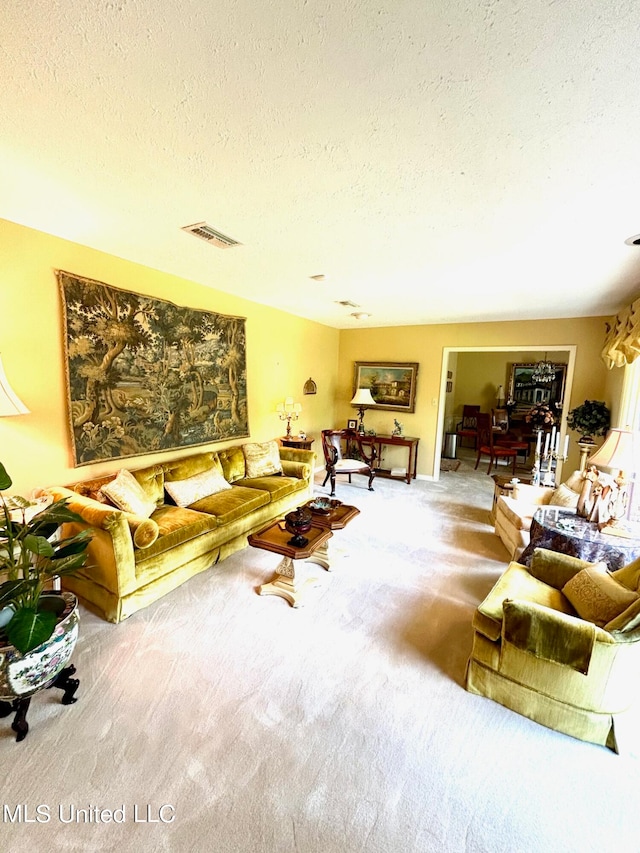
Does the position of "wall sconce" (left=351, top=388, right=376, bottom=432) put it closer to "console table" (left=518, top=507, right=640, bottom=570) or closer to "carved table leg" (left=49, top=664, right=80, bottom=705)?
"console table" (left=518, top=507, right=640, bottom=570)

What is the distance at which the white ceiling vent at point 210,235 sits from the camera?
2357mm

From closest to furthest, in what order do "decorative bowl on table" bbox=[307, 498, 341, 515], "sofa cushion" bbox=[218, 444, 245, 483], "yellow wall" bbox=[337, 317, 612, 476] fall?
"decorative bowl on table" bbox=[307, 498, 341, 515]
"sofa cushion" bbox=[218, 444, 245, 483]
"yellow wall" bbox=[337, 317, 612, 476]

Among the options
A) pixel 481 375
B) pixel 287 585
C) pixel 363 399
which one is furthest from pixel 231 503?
pixel 481 375

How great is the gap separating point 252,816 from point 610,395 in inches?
206

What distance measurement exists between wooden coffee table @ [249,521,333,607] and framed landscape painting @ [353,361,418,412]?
12.2 ft

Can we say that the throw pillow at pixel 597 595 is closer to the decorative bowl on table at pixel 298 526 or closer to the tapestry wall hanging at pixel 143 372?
the decorative bowl on table at pixel 298 526

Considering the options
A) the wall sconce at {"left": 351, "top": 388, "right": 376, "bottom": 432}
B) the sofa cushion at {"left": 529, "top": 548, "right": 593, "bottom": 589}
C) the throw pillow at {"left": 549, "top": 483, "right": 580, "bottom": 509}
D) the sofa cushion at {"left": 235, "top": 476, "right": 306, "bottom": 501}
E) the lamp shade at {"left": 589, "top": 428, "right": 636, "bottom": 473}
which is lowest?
the sofa cushion at {"left": 235, "top": 476, "right": 306, "bottom": 501}

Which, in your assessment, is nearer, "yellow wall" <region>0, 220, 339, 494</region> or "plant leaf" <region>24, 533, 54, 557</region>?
"plant leaf" <region>24, 533, 54, 557</region>

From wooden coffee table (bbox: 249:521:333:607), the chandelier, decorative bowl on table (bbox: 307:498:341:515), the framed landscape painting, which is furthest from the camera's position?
the chandelier

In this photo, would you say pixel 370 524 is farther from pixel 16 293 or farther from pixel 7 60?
pixel 7 60

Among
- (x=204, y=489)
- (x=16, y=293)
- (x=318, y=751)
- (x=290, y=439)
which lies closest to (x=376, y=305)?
(x=290, y=439)

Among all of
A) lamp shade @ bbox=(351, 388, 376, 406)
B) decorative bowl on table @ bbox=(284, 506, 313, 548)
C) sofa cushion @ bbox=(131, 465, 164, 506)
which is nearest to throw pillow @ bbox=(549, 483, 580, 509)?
decorative bowl on table @ bbox=(284, 506, 313, 548)

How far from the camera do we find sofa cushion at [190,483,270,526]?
10.1 ft

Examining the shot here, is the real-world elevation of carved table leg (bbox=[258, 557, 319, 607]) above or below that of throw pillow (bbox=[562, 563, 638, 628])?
below
